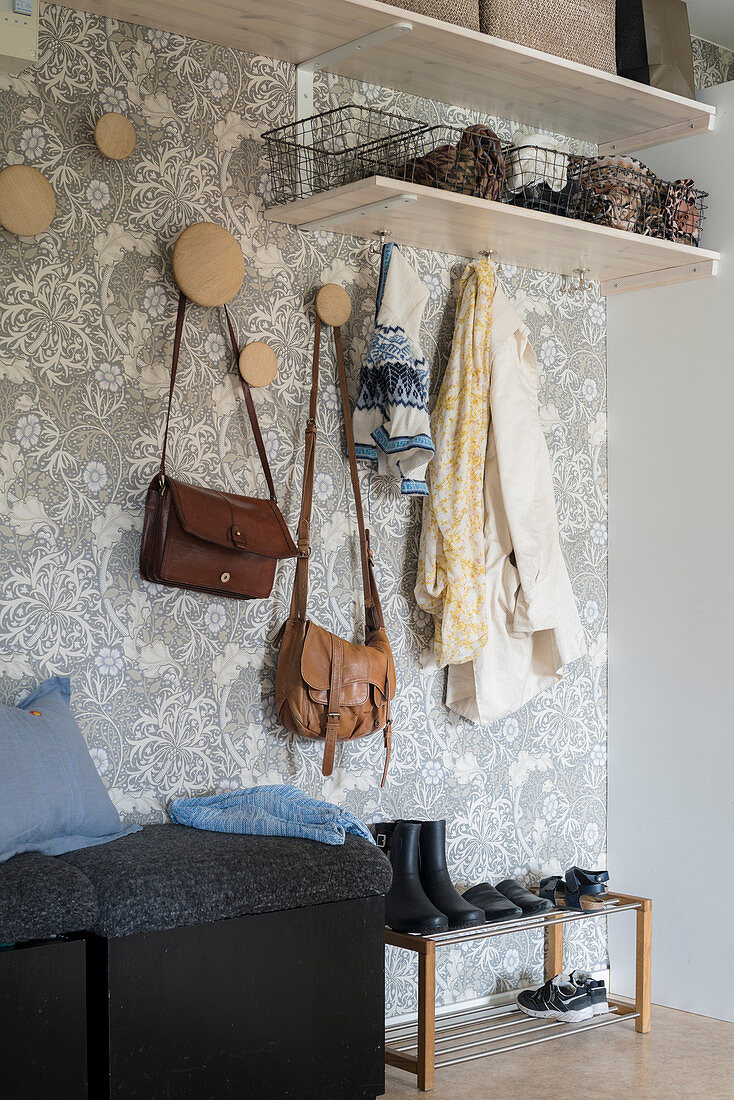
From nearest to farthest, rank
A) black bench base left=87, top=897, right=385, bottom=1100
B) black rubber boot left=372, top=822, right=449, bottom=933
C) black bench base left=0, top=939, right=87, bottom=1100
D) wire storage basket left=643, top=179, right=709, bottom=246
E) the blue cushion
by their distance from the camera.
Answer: black bench base left=0, top=939, right=87, bottom=1100, black bench base left=87, top=897, right=385, bottom=1100, the blue cushion, black rubber boot left=372, top=822, right=449, bottom=933, wire storage basket left=643, top=179, right=709, bottom=246

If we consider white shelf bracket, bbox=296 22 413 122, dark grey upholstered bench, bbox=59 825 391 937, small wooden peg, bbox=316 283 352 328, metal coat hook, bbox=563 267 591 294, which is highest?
white shelf bracket, bbox=296 22 413 122

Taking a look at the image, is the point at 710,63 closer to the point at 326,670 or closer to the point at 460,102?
the point at 460,102

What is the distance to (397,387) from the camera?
106 inches

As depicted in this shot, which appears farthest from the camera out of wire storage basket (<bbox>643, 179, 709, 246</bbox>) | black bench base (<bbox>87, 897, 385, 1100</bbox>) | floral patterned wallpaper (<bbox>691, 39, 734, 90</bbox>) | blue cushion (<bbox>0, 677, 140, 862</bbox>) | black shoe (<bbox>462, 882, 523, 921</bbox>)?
floral patterned wallpaper (<bbox>691, 39, 734, 90</bbox>)

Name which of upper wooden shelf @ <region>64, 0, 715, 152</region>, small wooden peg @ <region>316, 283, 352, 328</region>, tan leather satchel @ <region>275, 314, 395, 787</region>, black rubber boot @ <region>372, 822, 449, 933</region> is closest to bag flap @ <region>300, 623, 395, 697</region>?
tan leather satchel @ <region>275, 314, 395, 787</region>

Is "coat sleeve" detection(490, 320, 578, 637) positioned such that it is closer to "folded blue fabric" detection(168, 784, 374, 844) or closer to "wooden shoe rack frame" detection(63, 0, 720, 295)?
"wooden shoe rack frame" detection(63, 0, 720, 295)

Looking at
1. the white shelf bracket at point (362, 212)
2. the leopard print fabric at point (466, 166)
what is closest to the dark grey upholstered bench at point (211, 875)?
the white shelf bracket at point (362, 212)

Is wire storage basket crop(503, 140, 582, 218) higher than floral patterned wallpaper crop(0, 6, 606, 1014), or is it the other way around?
wire storage basket crop(503, 140, 582, 218)

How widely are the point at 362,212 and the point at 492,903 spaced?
1575 mm

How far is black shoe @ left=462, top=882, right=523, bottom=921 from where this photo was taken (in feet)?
8.75

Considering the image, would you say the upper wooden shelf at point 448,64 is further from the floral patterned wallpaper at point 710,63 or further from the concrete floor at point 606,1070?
the concrete floor at point 606,1070

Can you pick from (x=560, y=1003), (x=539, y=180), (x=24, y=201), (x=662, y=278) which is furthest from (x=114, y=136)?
(x=560, y=1003)

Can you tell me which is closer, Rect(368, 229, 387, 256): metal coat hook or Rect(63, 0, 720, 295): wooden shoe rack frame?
Rect(63, 0, 720, 295): wooden shoe rack frame

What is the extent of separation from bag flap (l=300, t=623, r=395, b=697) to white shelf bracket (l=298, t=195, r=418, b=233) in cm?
91
